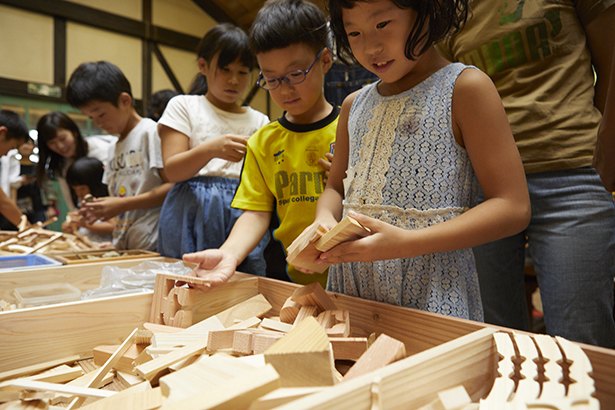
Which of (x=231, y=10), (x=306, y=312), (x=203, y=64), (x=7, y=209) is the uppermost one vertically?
(x=231, y=10)

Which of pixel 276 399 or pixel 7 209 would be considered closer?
pixel 276 399

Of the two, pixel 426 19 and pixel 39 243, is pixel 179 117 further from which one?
pixel 39 243

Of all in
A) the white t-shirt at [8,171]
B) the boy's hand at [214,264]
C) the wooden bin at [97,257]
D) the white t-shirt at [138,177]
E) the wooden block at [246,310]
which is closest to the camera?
the wooden block at [246,310]

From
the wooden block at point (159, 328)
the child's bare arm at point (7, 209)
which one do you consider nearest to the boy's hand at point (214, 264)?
the wooden block at point (159, 328)

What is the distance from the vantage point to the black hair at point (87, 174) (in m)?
2.83

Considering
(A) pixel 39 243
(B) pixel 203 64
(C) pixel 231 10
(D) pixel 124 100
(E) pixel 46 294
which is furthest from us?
(C) pixel 231 10

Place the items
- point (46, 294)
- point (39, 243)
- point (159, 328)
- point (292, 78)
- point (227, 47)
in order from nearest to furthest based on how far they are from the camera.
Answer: point (159, 328) < point (292, 78) < point (46, 294) < point (227, 47) < point (39, 243)

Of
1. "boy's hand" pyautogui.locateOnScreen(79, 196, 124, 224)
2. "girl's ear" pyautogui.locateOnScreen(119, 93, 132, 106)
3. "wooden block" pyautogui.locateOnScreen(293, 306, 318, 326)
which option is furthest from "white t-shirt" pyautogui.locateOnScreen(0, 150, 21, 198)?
"wooden block" pyautogui.locateOnScreen(293, 306, 318, 326)

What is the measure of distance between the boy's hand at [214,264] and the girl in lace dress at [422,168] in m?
0.29

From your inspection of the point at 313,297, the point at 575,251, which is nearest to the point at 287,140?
the point at 313,297

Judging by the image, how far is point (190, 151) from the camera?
148cm

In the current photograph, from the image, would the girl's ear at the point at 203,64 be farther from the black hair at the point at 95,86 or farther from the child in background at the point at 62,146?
the child in background at the point at 62,146

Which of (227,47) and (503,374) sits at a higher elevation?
(227,47)

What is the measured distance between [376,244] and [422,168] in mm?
207
